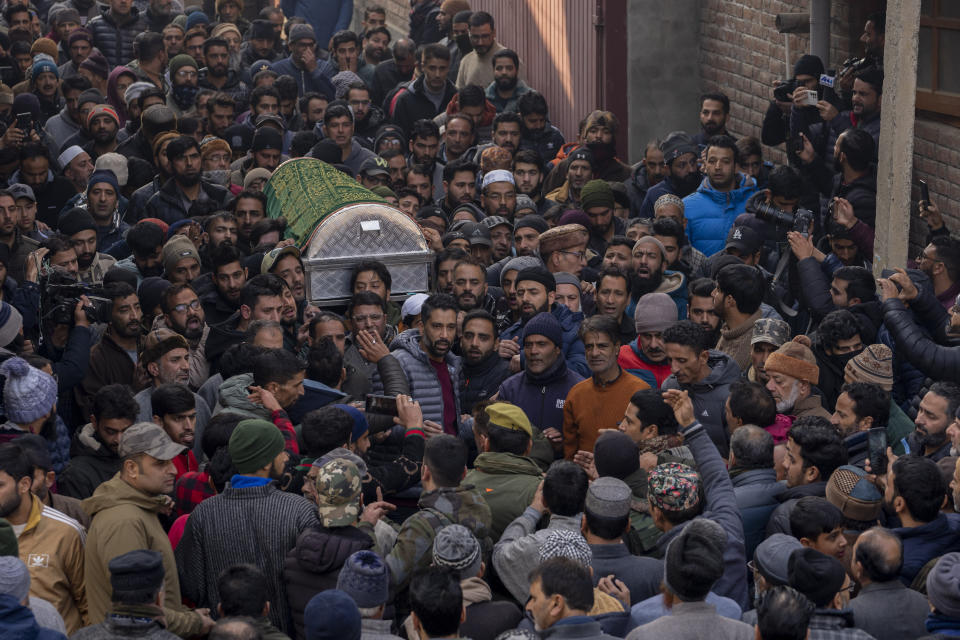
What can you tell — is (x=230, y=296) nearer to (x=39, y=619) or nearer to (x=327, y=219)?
(x=327, y=219)

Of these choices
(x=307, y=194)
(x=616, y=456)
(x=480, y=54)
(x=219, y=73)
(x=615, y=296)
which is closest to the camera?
(x=616, y=456)

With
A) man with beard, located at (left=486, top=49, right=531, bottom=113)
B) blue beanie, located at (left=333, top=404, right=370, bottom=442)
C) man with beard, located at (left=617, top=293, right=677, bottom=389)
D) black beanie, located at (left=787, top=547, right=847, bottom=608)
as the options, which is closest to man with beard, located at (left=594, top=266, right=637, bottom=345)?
man with beard, located at (left=617, top=293, right=677, bottom=389)

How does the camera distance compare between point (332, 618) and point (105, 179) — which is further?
point (105, 179)

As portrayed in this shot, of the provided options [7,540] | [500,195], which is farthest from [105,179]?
[7,540]

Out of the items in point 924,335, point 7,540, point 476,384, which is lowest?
point 476,384

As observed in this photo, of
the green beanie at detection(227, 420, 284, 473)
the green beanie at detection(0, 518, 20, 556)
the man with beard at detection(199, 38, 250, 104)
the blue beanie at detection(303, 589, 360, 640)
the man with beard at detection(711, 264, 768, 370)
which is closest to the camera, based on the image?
the blue beanie at detection(303, 589, 360, 640)

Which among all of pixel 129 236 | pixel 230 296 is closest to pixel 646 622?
pixel 230 296

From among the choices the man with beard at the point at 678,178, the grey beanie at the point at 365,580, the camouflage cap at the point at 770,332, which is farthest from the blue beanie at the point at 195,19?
the grey beanie at the point at 365,580

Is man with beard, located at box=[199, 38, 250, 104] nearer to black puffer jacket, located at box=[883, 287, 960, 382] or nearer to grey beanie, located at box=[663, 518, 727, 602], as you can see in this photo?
black puffer jacket, located at box=[883, 287, 960, 382]

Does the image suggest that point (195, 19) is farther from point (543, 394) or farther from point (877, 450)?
point (877, 450)

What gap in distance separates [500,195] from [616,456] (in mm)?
5006

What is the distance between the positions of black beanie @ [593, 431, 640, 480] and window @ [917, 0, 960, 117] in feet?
15.3

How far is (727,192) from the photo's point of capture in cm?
970

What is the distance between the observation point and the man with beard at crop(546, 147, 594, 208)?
416 inches
